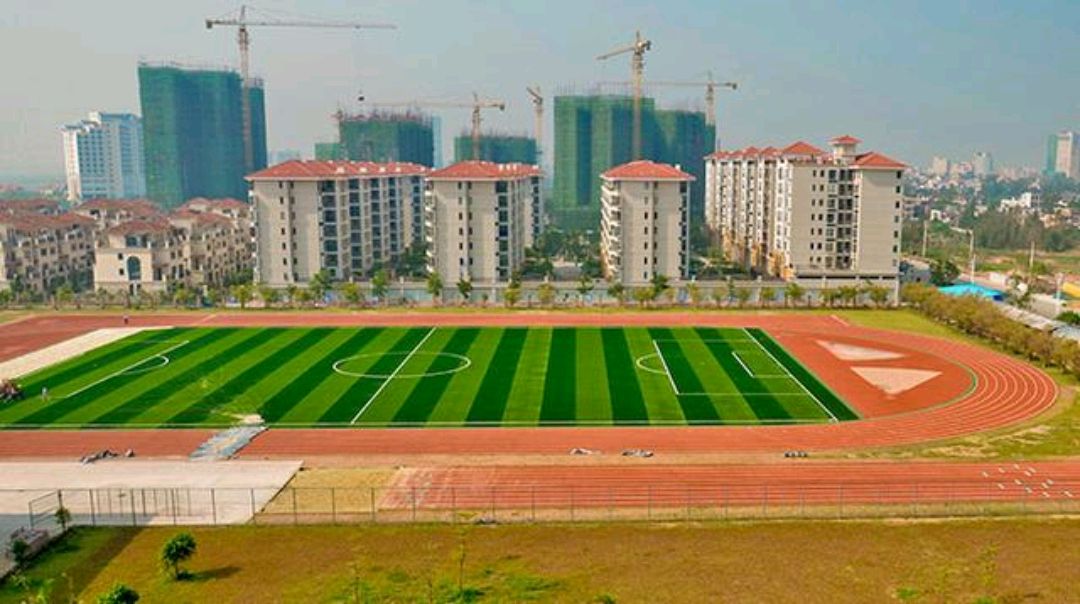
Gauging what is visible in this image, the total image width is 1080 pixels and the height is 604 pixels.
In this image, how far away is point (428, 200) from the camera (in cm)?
9256

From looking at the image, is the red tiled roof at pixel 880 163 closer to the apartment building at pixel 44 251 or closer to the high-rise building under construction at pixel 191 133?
the apartment building at pixel 44 251

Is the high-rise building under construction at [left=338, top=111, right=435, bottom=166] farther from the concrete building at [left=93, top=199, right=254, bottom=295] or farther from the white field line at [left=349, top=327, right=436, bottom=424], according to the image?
the white field line at [left=349, top=327, right=436, bottom=424]

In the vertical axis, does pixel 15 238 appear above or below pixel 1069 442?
above

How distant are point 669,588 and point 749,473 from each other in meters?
11.9

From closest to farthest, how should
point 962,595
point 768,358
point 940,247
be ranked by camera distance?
1. point 962,595
2. point 768,358
3. point 940,247

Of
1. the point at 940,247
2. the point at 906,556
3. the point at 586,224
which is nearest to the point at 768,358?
the point at 906,556

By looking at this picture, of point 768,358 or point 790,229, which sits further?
point 790,229

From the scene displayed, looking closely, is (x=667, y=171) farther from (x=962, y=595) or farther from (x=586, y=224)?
(x=586, y=224)

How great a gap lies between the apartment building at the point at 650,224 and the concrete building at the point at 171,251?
127ft

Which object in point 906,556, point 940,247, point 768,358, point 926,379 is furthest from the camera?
point 940,247

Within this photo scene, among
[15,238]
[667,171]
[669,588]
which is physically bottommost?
[669,588]

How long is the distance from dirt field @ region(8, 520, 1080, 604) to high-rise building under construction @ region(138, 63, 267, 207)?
6384 inches

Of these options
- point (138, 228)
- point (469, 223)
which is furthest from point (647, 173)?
point (138, 228)

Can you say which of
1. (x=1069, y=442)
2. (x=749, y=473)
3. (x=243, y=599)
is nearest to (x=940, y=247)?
(x=1069, y=442)
